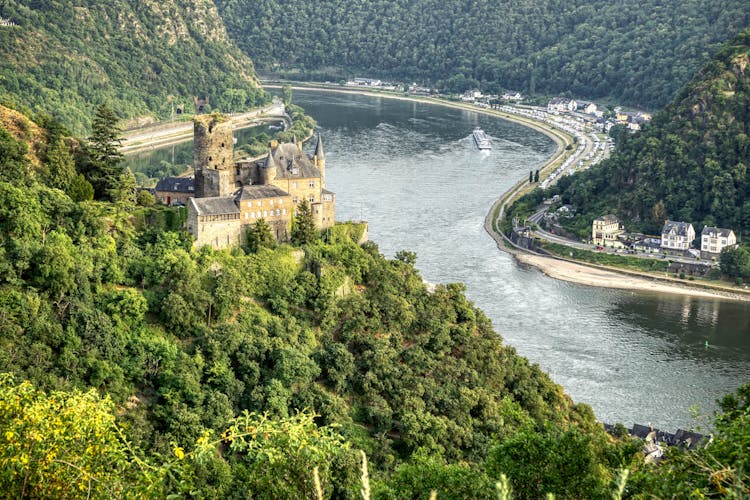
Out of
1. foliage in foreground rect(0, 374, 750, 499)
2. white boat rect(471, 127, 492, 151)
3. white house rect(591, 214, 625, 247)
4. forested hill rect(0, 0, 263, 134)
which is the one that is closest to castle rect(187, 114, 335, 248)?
foliage in foreground rect(0, 374, 750, 499)

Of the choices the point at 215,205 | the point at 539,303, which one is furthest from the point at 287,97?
the point at 215,205

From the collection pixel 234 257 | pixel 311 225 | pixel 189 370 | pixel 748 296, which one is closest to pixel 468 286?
pixel 748 296

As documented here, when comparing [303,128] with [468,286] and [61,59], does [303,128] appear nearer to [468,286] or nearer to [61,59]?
[61,59]

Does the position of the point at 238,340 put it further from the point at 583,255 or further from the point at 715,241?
the point at 715,241

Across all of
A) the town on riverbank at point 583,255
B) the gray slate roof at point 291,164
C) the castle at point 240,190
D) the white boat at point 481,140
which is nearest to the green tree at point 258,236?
the castle at point 240,190

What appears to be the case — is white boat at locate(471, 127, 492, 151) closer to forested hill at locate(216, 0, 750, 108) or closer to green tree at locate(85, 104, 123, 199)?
forested hill at locate(216, 0, 750, 108)
